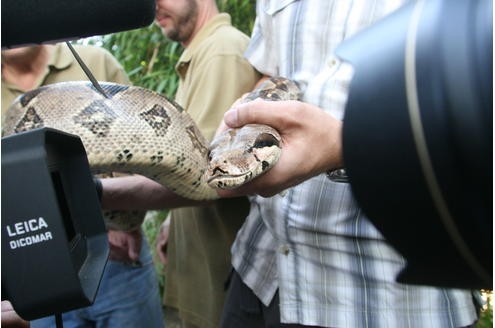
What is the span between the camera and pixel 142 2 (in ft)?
2.70

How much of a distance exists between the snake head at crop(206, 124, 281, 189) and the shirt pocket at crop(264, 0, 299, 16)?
1.76 ft

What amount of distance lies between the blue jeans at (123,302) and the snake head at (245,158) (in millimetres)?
1342

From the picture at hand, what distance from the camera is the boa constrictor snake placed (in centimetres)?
186

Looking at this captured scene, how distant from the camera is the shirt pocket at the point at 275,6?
1947 mm

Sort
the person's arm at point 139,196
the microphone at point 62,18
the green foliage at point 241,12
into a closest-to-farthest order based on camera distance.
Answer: the microphone at point 62,18 < the person's arm at point 139,196 < the green foliage at point 241,12

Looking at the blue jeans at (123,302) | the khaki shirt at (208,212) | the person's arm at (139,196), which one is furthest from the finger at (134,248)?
the person's arm at (139,196)

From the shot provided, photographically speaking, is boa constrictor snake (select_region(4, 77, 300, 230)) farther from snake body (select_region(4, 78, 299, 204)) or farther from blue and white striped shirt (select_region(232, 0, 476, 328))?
blue and white striped shirt (select_region(232, 0, 476, 328))

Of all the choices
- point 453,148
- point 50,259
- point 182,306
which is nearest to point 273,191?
point 50,259

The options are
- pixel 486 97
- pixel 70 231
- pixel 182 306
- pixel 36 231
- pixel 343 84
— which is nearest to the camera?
pixel 486 97

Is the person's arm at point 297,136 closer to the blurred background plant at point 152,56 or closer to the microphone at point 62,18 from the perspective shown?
the microphone at point 62,18

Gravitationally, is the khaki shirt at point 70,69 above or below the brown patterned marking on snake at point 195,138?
above

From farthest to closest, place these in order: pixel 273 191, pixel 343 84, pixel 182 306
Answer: pixel 182 306, pixel 343 84, pixel 273 191

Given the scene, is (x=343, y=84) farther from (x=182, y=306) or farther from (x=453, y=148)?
(x=182, y=306)

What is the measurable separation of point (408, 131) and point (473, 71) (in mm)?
96
